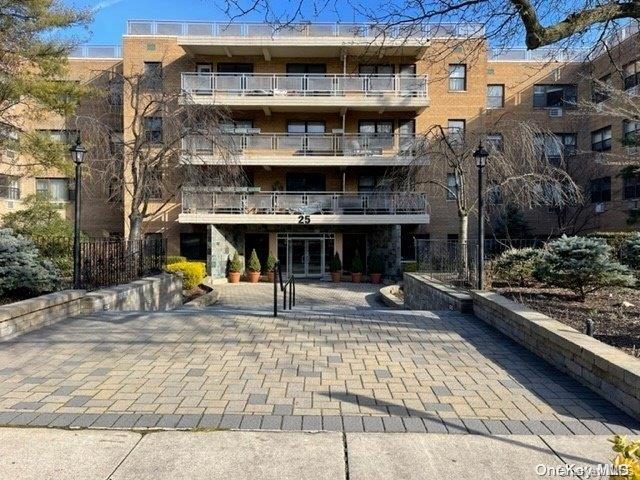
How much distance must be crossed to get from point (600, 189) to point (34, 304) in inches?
1015

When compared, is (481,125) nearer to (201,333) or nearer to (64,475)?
(201,333)

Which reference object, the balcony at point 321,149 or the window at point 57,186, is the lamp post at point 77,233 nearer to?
the balcony at point 321,149

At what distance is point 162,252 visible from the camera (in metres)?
16.0

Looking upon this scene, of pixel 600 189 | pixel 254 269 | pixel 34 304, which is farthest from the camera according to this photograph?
pixel 600 189

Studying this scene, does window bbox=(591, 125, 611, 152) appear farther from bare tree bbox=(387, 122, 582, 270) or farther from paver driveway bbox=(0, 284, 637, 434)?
paver driveway bbox=(0, 284, 637, 434)

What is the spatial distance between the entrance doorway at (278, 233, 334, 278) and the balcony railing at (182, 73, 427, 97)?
7.14 m

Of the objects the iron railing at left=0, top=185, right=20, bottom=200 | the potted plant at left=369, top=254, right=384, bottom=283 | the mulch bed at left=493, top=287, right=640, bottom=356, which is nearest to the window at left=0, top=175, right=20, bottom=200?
the iron railing at left=0, top=185, right=20, bottom=200

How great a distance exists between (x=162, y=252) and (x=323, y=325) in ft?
32.2

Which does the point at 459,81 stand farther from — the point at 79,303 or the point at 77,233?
the point at 79,303

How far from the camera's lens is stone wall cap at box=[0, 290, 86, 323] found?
6.69 metres

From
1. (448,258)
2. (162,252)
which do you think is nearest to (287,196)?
(162,252)

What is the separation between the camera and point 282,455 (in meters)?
3.28

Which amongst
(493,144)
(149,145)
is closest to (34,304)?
(149,145)

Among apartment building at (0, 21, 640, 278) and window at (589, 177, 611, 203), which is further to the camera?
window at (589, 177, 611, 203)
